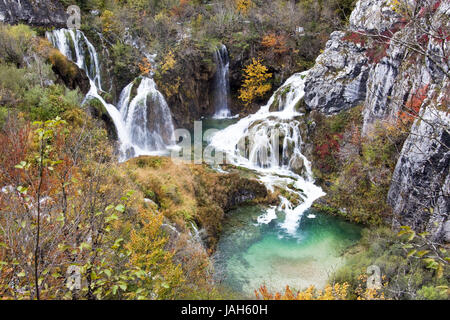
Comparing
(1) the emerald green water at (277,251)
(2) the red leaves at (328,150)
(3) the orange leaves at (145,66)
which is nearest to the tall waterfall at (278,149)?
(2) the red leaves at (328,150)

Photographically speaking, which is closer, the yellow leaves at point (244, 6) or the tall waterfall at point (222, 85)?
the tall waterfall at point (222, 85)

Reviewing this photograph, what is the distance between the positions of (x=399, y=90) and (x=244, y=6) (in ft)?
66.0

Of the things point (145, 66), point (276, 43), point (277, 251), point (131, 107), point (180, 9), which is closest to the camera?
point (277, 251)

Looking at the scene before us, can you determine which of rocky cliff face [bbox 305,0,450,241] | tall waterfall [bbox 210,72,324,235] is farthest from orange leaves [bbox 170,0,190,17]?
rocky cliff face [bbox 305,0,450,241]

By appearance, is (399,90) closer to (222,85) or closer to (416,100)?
(416,100)

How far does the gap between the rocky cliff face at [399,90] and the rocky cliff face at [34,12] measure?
18.3 meters

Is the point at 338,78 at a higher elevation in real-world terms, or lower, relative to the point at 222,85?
lower

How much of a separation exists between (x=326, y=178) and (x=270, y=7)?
64.5 ft

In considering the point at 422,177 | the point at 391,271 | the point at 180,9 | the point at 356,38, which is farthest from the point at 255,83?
the point at 391,271

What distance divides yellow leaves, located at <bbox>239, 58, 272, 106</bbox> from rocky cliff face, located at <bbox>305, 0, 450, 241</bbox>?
6.19 metres

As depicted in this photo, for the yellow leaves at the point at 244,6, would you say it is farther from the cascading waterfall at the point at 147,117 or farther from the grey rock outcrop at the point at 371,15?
the cascading waterfall at the point at 147,117

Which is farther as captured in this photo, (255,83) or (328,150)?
(255,83)

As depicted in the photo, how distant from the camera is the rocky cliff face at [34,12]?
17.9 meters

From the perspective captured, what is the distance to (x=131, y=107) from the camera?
759 inches
